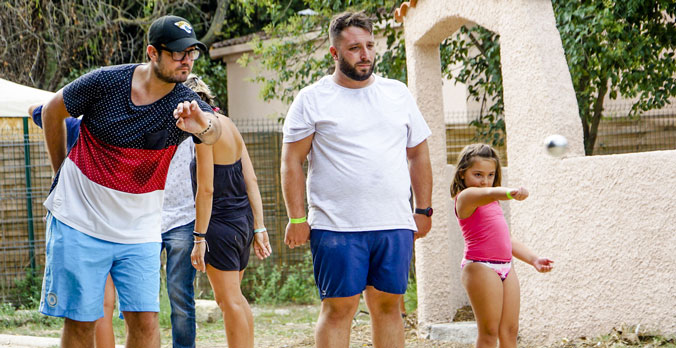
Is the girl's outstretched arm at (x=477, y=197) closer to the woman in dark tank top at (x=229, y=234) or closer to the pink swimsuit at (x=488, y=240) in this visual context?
the pink swimsuit at (x=488, y=240)

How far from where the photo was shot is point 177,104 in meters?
4.16

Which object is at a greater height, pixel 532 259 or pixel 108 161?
pixel 108 161

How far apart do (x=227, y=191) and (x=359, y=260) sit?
1112 millimetres

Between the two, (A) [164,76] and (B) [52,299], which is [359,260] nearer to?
(A) [164,76]

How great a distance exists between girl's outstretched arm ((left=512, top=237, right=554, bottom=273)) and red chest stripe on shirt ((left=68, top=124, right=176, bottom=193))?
2285mm

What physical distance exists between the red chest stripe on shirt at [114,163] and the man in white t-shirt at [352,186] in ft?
2.69

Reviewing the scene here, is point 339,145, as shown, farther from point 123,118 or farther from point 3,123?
point 3,123

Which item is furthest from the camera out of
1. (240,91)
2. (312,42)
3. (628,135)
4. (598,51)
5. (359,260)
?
(240,91)

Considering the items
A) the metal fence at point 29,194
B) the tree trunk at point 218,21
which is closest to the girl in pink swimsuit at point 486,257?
the metal fence at point 29,194

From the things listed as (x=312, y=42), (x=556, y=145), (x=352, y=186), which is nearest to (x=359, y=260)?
(x=352, y=186)

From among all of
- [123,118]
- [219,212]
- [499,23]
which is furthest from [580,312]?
[123,118]

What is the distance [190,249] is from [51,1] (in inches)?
412

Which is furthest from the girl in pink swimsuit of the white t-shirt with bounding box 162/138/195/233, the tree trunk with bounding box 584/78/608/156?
the tree trunk with bounding box 584/78/608/156

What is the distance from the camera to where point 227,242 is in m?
5.23
